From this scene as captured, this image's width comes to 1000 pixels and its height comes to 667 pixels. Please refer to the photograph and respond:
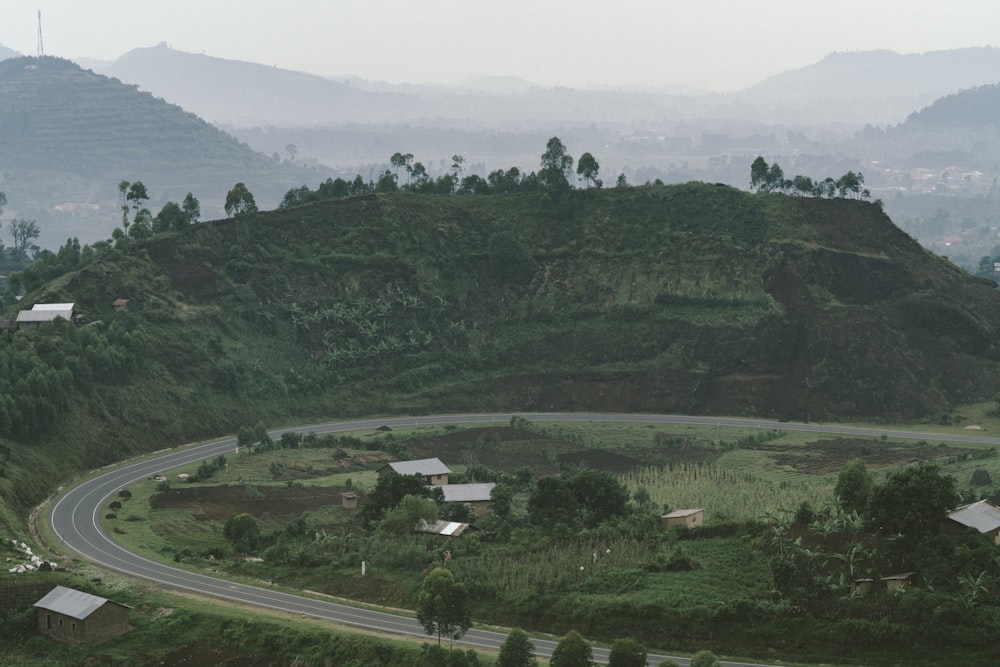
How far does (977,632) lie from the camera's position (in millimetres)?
43312

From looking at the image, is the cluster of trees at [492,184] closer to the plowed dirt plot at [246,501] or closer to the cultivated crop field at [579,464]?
the cultivated crop field at [579,464]

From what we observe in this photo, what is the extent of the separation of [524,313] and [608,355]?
8.71 meters

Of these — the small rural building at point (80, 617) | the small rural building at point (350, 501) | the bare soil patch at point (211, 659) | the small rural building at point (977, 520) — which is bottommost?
the small rural building at point (350, 501)

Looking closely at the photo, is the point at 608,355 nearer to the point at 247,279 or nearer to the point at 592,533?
the point at 247,279

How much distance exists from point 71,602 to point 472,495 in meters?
24.9

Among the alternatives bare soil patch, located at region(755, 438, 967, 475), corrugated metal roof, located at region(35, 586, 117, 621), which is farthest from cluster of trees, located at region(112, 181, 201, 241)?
corrugated metal roof, located at region(35, 586, 117, 621)

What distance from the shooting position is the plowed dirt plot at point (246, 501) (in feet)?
228

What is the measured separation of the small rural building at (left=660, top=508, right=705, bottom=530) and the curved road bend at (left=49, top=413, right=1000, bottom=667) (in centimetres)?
1389

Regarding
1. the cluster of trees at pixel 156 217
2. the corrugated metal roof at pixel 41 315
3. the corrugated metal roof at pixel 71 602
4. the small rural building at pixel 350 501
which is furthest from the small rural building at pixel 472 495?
the cluster of trees at pixel 156 217

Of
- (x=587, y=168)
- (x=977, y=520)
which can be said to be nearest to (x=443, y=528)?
(x=977, y=520)

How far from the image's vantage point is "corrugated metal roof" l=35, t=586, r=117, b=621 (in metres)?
48.8

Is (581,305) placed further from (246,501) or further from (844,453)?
(246,501)

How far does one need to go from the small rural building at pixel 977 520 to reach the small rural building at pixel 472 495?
2423cm

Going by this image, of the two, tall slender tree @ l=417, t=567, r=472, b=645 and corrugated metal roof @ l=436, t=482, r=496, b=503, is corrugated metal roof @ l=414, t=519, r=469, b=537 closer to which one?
corrugated metal roof @ l=436, t=482, r=496, b=503
